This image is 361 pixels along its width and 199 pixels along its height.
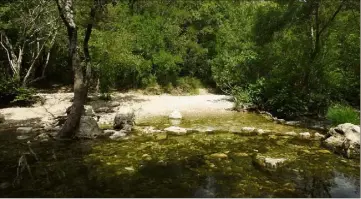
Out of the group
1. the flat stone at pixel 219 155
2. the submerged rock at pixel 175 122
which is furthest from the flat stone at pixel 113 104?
the flat stone at pixel 219 155

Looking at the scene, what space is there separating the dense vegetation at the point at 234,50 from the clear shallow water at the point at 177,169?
17.0 ft

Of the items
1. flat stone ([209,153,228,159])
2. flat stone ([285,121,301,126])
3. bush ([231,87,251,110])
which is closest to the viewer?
flat stone ([209,153,228,159])

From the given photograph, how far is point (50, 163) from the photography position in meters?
9.72

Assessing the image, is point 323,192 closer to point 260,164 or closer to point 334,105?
point 260,164

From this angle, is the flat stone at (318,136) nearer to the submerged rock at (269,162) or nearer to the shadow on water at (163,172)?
the shadow on water at (163,172)

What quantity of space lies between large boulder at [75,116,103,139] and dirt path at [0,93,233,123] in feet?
10.3

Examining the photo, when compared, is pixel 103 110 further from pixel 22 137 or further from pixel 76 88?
pixel 76 88

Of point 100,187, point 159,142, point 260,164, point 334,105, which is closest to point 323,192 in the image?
point 260,164

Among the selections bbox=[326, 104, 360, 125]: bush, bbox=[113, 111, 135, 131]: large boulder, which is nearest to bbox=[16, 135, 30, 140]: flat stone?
bbox=[113, 111, 135, 131]: large boulder

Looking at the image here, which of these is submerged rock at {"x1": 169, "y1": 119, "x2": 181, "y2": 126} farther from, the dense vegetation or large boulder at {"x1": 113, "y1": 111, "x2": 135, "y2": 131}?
the dense vegetation

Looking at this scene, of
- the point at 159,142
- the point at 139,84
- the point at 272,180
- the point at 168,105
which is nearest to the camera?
the point at 272,180

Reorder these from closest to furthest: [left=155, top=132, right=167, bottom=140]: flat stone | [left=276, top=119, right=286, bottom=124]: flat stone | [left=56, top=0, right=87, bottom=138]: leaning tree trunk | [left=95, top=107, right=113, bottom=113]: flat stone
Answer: [left=56, top=0, right=87, bottom=138]: leaning tree trunk < [left=155, top=132, right=167, bottom=140]: flat stone < [left=276, top=119, right=286, bottom=124]: flat stone < [left=95, top=107, right=113, bottom=113]: flat stone

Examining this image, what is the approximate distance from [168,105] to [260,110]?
18.6 feet

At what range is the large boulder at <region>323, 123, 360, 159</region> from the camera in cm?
1083
